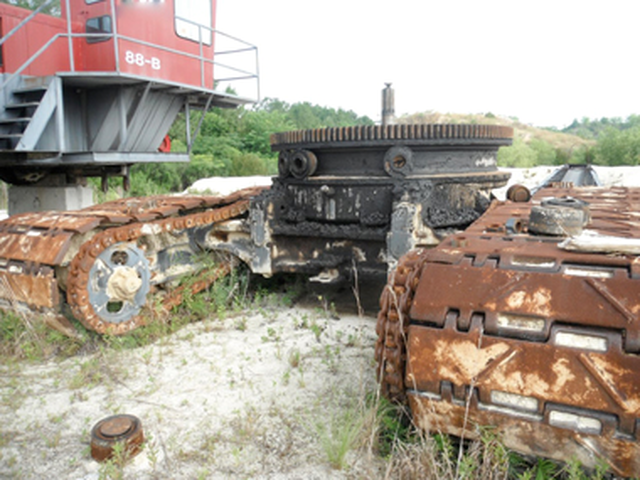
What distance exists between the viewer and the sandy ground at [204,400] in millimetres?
2807

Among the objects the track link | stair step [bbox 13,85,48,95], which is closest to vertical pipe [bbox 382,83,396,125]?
the track link

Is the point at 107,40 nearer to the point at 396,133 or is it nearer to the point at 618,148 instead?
the point at 396,133

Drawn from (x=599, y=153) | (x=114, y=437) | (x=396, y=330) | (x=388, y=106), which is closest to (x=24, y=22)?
(x=388, y=106)

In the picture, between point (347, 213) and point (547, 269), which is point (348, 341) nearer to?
point (347, 213)

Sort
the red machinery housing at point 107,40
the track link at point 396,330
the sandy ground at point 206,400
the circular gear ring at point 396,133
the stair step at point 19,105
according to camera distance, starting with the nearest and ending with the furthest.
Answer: the track link at point 396,330, the sandy ground at point 206,400, the circular gear ring at point 396,133, the stair step at point 19,105, the red machinery housing at point 107,40

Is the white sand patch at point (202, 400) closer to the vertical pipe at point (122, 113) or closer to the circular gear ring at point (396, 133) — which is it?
the circular gear ring at point (396, 133)

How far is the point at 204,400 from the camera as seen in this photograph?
3512mm

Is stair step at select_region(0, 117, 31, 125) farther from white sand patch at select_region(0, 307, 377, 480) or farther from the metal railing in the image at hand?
white sand patch at select_region(0, 307, 377, 480)

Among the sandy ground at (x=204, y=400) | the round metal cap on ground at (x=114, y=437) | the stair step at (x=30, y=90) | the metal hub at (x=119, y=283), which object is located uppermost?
the stair step at (x=30, y=90)

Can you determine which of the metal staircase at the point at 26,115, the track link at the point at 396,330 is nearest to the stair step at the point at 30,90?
the metal staircase at the point at 26,115

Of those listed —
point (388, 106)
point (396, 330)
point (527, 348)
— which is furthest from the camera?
point (388, 106)

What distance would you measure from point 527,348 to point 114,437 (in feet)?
7.07

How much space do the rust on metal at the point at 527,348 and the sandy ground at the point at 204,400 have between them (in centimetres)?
60

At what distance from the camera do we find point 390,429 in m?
2.81
